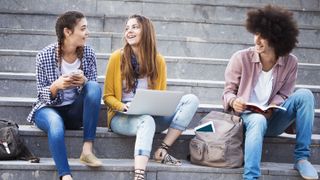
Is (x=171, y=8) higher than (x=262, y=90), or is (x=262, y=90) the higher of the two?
(x=171, y=8)

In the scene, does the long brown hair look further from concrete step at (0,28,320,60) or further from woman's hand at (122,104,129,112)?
concrete step at (0,28,320,60)

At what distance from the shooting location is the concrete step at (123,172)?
163 inches

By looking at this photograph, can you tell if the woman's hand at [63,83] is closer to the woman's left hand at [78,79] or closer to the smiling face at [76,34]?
the woman's left hand at [78,79]

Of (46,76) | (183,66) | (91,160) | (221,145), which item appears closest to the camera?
(91,160)

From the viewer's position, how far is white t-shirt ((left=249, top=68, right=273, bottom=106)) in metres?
4.57

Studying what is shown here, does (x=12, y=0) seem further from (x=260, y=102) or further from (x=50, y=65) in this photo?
(x=260, y=102)

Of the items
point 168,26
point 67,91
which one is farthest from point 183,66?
point 67,91

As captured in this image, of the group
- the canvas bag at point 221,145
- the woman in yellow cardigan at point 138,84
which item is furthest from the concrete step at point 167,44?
the canvas bag at point 221,145

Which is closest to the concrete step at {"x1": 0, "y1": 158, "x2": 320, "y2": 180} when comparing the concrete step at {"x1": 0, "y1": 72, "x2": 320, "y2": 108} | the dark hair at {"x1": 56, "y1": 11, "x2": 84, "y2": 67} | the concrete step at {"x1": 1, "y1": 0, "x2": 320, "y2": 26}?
the dark hair at {"x1": 56, "y1": 11, "x2": 84, "y2": 67}

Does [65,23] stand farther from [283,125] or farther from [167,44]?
[167,44]

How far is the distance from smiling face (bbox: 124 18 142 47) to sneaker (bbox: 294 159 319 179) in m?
1.47

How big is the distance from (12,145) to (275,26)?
2.03 meters

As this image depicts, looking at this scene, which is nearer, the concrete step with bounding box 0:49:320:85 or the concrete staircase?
the concrete staircase

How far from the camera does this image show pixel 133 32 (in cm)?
458
